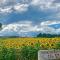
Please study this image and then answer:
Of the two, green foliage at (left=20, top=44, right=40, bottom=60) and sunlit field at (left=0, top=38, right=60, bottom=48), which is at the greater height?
sunlit field at (left=0, top=38, right=60, bottom=48)

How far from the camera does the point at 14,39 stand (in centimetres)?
2341

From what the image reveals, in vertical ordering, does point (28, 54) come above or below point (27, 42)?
below

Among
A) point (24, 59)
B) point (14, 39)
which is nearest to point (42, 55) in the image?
point (24, 59)

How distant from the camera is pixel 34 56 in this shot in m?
17.1

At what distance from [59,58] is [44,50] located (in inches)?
23.6

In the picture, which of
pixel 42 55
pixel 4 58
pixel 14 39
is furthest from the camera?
pixel 14 39

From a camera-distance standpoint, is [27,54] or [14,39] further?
[14,39]

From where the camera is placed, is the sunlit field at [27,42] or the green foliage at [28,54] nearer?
the green foliage at [28,54]

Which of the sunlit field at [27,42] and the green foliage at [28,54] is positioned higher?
the sunlit field at [27,42]

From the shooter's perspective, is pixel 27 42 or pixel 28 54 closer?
pixel 28 54

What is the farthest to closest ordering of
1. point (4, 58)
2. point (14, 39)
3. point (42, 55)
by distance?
point (14, 39)
point (4, 58)
point (42, 55)

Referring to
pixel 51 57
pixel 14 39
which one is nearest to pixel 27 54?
pixel 51 57

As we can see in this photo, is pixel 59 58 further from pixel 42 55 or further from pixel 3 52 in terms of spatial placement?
pixel 3 52

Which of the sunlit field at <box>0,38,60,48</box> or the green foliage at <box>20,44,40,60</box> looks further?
the sunlit field at <box>0,38,60,48</box>
